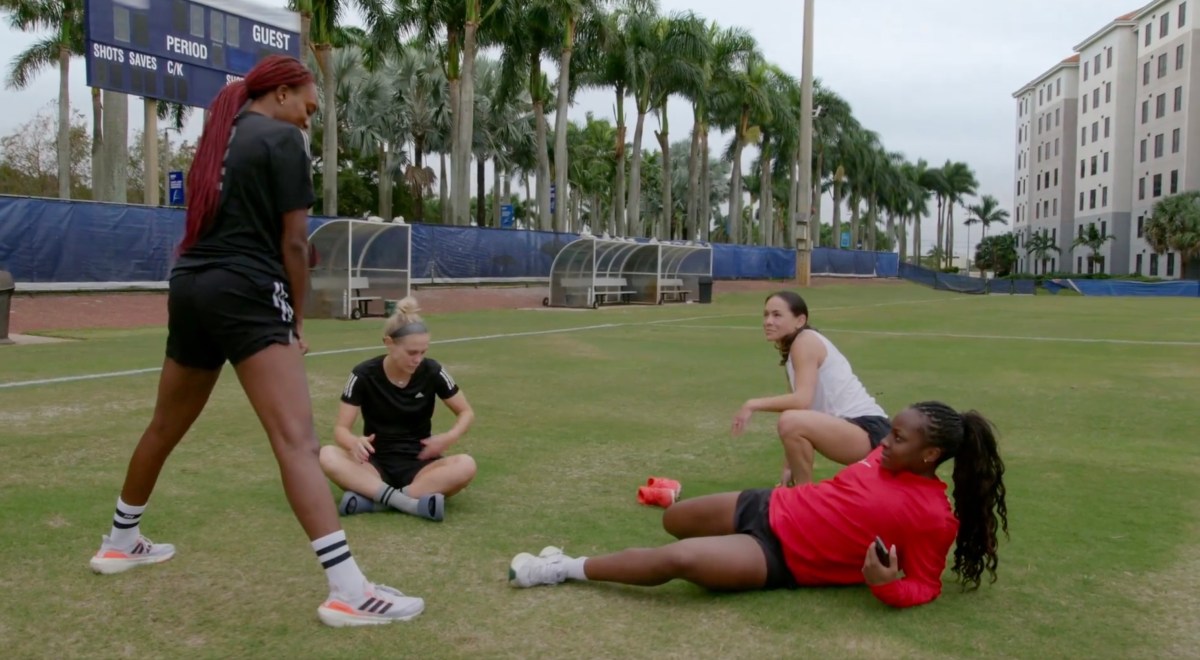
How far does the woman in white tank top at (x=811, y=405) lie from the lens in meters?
4.68

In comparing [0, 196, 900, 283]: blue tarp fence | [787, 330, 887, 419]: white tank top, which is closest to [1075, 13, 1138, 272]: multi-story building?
[0, 196, 900, 283]: blue tarp fence

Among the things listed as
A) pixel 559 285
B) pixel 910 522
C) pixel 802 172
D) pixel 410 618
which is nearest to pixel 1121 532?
pixel 910 522

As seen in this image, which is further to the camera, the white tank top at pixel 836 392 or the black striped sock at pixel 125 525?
the white tank top at pixel 836 392

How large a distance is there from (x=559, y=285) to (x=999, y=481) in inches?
920

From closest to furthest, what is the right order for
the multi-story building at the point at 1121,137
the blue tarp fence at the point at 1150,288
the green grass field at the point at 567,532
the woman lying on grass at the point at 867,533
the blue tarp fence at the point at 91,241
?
the green grass field at the point at 567,532, the woman lying on grass at the point at 867,533, the blue tarp fence at the point at 91,241, the blue tarp fence at the point at 1150,288, the multi-story building at the point at 1121,137

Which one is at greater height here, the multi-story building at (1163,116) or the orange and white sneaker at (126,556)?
the multi-story building at (1163,116)

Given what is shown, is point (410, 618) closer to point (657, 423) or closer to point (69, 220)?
point (657, 423)

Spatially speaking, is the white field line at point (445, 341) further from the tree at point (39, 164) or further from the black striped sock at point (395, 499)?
the tree at point (39, 164)

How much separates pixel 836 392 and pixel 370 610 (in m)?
2.70

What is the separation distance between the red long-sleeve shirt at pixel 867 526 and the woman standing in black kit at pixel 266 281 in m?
1.38

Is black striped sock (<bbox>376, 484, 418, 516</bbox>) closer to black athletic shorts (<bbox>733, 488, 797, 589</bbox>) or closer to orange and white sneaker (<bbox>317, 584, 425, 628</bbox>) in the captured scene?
orange and white sneaker (<bbox>317, 584, 425, 628</bbox>)

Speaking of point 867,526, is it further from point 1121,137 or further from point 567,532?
point 1121,137

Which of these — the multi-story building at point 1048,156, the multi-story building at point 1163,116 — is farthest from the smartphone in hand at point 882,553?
the multi-story building at point 1048,156

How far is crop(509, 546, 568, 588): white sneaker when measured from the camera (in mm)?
3588
